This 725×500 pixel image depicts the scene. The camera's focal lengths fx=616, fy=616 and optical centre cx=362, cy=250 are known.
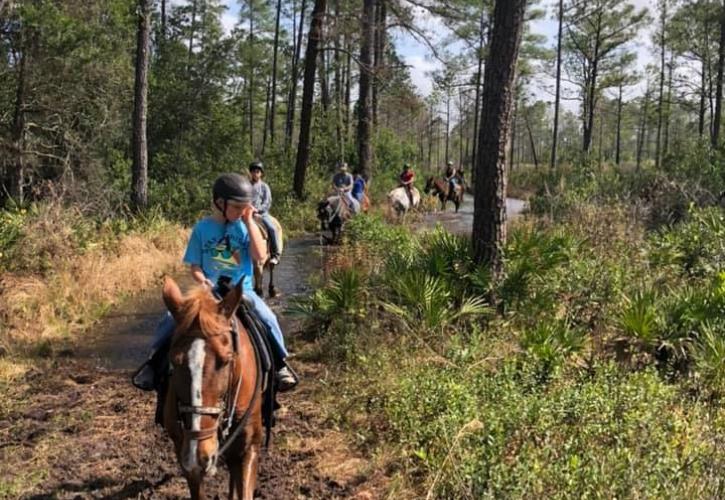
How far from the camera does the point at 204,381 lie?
121 inches

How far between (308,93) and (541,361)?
1689 cm

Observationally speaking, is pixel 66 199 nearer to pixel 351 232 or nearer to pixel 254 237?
pixel 351 232

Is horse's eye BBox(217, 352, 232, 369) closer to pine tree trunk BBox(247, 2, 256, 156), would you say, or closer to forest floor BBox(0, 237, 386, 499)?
forest floor BBox(0, 237, 386, 499)

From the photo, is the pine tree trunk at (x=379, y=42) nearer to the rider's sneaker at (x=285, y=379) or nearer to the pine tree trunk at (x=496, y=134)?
the pine tree trunk at (x=496, y=134)

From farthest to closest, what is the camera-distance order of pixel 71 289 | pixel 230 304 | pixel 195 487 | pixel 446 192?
1. pixel 446 192
2. pixel 71 289
3. pixel 195 487
4. pixel 230 304

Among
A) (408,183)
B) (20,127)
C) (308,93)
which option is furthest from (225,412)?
(408,183)

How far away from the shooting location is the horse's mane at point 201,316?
318cm

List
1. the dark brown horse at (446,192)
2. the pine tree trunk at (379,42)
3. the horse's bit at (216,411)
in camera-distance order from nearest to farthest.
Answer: the horse's bit at (216,411), the pine tree trunk at (379,42), the dark brown horse at (446,192)

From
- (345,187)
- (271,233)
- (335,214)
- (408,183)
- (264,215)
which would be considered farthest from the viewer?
(408,183)

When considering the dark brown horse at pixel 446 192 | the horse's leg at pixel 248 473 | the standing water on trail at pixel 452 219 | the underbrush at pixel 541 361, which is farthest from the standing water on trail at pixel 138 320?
the dark brown horse at pixel 446 192

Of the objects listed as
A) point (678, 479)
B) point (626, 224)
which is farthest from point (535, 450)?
point (626, 224)

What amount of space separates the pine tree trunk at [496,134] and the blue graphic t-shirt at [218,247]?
4.47 metres

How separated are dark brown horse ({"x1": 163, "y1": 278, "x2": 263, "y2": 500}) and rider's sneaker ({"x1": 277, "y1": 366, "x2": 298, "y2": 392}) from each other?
771mm

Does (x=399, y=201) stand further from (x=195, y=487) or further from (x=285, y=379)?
(x=195, y=487)
